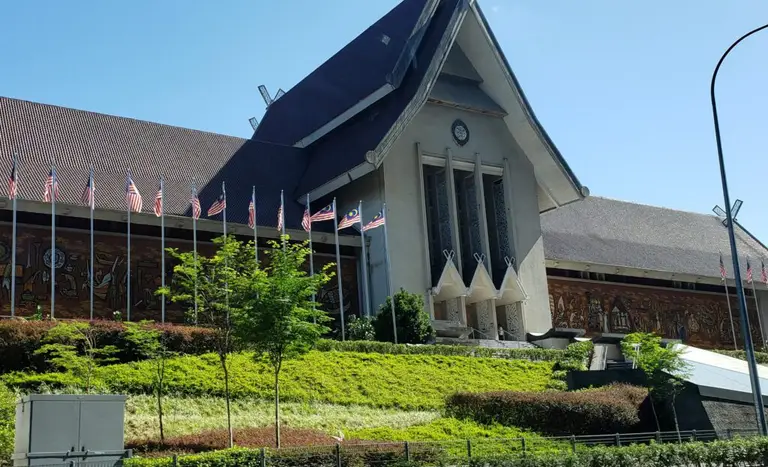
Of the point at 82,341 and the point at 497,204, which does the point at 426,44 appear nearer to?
the point at 497,204

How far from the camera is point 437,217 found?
3466 cm

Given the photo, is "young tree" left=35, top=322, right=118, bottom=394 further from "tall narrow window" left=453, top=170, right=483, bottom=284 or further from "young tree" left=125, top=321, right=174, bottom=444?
"tall narrow window" left=453, top=170, right=483, bottom=284

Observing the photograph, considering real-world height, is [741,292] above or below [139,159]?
below

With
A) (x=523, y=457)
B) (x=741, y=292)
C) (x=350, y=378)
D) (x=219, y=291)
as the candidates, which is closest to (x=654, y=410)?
(x=741, y=292)

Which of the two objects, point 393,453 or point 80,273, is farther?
point 80,273

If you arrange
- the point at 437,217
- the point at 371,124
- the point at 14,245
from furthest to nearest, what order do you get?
1. the point at 437,217
2. the point at 371,124
3. the point at 14,245

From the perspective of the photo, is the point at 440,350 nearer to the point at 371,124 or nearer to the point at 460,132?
the point at 371,124

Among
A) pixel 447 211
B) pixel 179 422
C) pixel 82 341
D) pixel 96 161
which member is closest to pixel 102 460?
pixel 179 422

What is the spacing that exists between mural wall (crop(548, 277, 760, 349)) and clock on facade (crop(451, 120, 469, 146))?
7.43 meters

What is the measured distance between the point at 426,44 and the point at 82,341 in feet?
62.8

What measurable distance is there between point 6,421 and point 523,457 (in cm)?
859

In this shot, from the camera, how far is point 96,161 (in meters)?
30.1

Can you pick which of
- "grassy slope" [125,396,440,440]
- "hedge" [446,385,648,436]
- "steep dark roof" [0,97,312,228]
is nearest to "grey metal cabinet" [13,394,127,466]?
"grassy slope" [125,396,440,440]

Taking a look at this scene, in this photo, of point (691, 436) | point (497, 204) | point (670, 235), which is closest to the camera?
point (691, 436)
